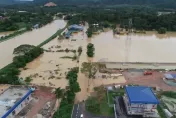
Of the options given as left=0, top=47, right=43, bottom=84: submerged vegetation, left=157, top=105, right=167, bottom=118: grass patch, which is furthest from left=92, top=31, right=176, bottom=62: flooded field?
left=157, top=105, right=167, bottom=118: grass patch

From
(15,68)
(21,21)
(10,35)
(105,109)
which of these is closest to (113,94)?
(105,109)

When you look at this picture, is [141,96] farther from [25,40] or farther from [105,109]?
[25,40]

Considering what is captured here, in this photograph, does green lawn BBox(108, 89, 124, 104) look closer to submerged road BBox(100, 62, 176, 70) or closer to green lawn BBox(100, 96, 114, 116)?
green lawn BBox(100, 96, 114, 116)

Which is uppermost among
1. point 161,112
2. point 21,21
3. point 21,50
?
point 21,21

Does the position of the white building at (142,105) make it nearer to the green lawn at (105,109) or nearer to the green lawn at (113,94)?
the green lawn at (105,109)

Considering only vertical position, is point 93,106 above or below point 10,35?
below

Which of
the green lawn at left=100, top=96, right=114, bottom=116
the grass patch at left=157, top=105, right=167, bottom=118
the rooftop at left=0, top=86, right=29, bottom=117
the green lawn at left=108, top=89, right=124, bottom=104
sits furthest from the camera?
the green lawn at left=108, top=89, right=124, bottom=104

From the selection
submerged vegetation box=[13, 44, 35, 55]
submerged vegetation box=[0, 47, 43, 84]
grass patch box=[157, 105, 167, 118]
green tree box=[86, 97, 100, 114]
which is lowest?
grass patch box=[157, 105, 167, 118]
